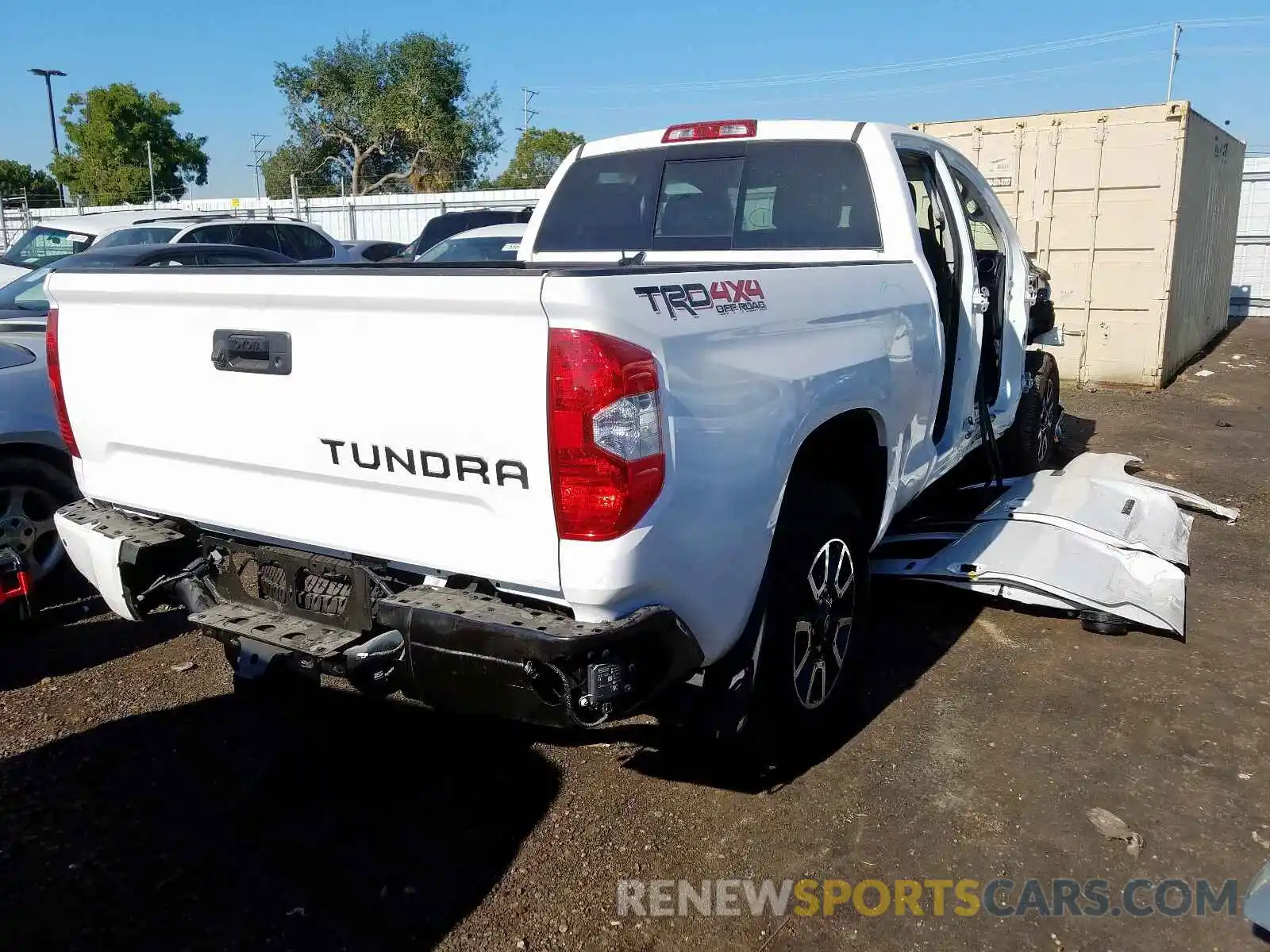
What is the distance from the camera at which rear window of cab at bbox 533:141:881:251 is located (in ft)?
14.3

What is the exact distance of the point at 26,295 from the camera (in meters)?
8.91

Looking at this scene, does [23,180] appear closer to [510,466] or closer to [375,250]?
[375,250]

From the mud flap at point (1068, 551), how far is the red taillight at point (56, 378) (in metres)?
3.49

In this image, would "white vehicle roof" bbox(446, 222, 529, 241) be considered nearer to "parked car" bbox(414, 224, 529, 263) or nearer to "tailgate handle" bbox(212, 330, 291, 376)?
"parked car" bbox(414, 224, 529, 263)

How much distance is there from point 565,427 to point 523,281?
0.35m

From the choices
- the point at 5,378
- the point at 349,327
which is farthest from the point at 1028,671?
the point at 5,378

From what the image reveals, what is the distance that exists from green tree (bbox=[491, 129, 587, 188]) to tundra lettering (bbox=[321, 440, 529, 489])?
4636 centimetres

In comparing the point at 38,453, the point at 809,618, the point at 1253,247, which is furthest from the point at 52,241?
the point at 1253,247

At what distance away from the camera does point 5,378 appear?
16.1 feet

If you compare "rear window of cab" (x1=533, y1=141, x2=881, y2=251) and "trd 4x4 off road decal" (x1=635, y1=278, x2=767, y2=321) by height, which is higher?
"rear window of cab" (x1=533, y1=141, x2=881, y2=251)

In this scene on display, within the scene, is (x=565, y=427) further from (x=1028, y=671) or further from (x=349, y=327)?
(x=1028, y=671)

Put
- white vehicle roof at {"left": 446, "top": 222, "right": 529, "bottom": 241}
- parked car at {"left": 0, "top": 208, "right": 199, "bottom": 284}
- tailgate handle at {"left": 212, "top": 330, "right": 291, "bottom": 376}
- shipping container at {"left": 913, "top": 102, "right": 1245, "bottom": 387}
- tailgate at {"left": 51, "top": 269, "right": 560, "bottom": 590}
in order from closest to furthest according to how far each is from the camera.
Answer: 1. tailgate at {"left": 51, "top": 269, "right": 560, "bottom": 590}
2. tailgate handle at {"left": 212, "top": 330, "right": 291, "bottom": 376}
3. shipping container at {"left": 913, "top": 102, "right": 1245, "bottom": 387}
4. white vehicle roof at {"left": 446, "top": 222, "right": 529, "bottom": 241}
5. parked car at {"left": 0, "top": 208, "right": 199, "bottom": 284}

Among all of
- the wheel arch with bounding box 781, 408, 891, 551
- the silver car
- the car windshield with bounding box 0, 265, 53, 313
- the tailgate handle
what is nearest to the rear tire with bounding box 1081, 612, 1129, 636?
the wheel arch with bounding box 781, 408, 891, 551

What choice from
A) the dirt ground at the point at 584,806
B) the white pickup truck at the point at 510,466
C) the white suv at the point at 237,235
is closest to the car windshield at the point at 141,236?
the white suv at the point at 237,235
